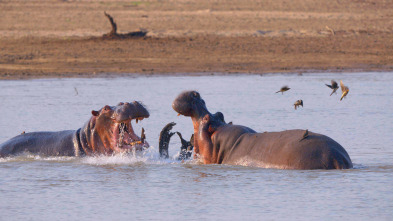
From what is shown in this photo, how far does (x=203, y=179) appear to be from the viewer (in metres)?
7.74

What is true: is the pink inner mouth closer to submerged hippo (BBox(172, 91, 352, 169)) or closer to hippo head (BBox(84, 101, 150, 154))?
hippo head (BBox(84, 101, 150, 154))

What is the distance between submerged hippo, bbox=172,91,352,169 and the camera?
278 inches

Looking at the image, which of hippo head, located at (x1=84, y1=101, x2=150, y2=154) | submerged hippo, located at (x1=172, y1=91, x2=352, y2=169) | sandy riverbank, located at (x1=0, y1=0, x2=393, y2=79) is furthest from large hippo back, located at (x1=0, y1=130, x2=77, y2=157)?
sandy riverbank, located at (x1=0, y1=0, x2=393, y2=79)

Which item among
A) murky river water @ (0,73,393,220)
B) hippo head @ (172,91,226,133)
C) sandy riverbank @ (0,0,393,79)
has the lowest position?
murky river water @ (0,73,393,220)

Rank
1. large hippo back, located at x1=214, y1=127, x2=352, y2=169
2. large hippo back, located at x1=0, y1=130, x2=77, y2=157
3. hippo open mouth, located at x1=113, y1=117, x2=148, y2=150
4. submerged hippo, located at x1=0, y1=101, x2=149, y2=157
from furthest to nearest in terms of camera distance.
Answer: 1. large hippo back, located at x1=0, y1=130, x2=77, y2=157
2. hippo open mouth, located at x1=113, y1=117, x2=148, y2=150
3. submerged hippo, located at x1=0, y1=101, x2=149, y2=157
4. large hippo back, located at x1=214, y1=127, x2=352, y2=169

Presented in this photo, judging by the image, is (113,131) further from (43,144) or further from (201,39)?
(201,39)

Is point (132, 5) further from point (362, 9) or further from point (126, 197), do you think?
point (126, 197)

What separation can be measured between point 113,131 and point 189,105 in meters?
1.30

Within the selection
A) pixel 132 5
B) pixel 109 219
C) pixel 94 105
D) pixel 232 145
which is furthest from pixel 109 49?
pixel 109 219

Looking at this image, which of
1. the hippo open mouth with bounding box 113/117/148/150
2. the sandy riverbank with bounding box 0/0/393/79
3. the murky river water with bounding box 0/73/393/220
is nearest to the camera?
the murky river water with bounding box 0/73/393/220

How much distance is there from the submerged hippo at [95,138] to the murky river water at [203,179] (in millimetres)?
115

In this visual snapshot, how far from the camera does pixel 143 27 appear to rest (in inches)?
1003

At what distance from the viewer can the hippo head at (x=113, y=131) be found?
8.16m

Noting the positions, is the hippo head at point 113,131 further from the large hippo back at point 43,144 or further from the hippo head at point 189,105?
the hippo head at point 189,105
